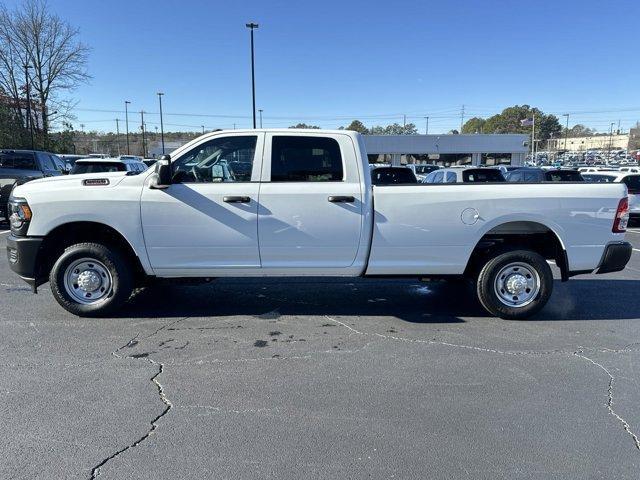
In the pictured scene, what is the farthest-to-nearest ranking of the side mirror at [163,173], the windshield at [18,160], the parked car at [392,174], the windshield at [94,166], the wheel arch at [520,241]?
the windshield at [94,166]
the windshield at [18,160]
the parked car at [392,174]
the wheel arch at [520,241]
the side mirror at [163,173]

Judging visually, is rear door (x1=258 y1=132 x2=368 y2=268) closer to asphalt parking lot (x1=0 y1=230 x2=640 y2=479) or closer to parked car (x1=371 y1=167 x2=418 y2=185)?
asphalt parking lot (x1=0 y1=230 x2=640 y2=479)

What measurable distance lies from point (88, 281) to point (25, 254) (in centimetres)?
69

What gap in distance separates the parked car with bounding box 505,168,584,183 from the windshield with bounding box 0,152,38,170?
14.8 m

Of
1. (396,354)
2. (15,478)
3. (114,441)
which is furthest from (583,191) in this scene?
(15,478)

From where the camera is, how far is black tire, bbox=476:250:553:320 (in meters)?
5.35

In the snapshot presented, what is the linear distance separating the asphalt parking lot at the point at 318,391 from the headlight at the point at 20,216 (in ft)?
3.33

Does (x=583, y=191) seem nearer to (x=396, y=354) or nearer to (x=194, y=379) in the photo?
(x=396, y=354)

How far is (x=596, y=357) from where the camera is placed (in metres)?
4.42

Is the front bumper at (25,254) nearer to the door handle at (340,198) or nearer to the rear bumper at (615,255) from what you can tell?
the door handle at (340,198)

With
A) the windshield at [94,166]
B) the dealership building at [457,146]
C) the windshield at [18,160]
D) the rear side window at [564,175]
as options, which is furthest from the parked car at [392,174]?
the dealership building at [457,146]

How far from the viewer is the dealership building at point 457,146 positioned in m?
48.9

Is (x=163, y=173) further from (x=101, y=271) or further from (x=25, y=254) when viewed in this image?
(x=25, y=254)

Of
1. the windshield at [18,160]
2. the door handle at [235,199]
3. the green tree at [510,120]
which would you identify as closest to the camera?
the door handle at [235,199]

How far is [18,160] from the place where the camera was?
565 inches
